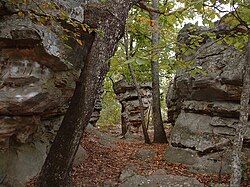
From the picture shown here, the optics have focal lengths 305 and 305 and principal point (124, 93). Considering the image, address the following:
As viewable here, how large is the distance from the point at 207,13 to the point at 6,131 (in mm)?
Answer: 5103

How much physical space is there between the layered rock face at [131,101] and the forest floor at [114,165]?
526cm

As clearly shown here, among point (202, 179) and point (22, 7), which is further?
point (202, 179)

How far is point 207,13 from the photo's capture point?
6.61 metres

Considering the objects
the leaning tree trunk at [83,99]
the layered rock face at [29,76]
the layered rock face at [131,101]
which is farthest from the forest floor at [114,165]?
the layered rock face at [131,101]

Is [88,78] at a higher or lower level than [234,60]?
lower

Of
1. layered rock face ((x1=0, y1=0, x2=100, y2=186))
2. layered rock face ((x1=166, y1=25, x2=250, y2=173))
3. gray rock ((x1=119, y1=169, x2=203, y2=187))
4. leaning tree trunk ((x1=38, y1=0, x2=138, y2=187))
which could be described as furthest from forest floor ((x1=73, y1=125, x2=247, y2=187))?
leaning tree trunk ((x1=38, y1=0, x2=138, y2=187))

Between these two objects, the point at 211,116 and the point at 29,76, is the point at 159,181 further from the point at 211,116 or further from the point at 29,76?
the point at 29,76

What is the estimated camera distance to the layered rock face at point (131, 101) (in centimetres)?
1717

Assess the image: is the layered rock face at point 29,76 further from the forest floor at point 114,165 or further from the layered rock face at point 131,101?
the layered rock face at point 131,101

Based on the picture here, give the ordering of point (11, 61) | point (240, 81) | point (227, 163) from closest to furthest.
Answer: point (11, 61) → point (227, 163) → point (240, 81)

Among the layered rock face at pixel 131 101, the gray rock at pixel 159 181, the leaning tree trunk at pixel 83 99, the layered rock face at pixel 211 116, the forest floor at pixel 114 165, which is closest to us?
the leaning tree trunk at pixel 83 99

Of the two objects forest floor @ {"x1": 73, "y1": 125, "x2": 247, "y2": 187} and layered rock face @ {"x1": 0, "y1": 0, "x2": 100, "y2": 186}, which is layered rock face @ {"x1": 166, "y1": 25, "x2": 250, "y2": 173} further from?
layered rock face @ {"x1": 0, "y1": 0, "x2": 100, "y2": 186}

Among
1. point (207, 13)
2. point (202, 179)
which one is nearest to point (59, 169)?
point (202, 179)

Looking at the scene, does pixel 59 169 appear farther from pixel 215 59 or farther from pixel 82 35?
pixel 215 59
